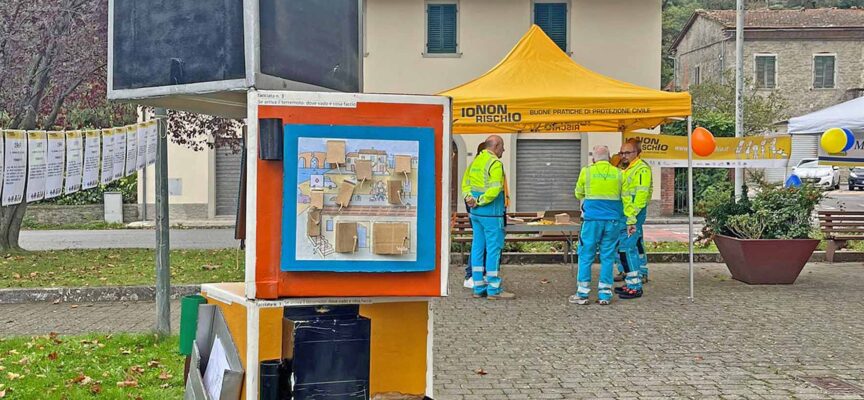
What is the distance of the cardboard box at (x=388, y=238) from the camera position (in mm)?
3746

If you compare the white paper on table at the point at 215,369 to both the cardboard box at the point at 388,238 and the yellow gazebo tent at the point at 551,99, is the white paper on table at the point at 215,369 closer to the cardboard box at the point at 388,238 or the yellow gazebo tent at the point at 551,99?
the cardboard box at the point at 388,238

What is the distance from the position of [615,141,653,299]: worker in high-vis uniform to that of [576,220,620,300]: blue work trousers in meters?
0.31

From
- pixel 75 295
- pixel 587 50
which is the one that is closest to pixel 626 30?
pixel 587 50

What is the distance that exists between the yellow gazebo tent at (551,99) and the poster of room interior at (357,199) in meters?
5.68

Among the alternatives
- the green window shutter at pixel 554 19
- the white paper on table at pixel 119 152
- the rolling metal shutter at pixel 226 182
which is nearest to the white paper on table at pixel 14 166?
the white paper on table at pixel 119 152

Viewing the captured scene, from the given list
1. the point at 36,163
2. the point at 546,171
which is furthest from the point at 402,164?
the point at 546,171

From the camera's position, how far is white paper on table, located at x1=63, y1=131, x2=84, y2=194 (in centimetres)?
1195

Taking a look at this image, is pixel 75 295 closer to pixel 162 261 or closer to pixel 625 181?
pixel 162 261

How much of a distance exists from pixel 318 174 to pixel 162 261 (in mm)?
3640

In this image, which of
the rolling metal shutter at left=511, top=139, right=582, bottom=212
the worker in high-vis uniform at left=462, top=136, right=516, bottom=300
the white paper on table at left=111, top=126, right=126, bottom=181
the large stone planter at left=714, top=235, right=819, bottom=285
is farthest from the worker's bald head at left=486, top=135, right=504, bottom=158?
the rolling metal shutter at left=511, top=139, right=582, bottom=212

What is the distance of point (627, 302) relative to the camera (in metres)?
9.42

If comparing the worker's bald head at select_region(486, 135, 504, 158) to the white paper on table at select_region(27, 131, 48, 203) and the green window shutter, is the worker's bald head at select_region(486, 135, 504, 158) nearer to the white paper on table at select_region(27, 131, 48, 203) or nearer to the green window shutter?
the white paper on table at select_region(27, 131, 48, 203)

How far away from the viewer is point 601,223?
9.17 meters

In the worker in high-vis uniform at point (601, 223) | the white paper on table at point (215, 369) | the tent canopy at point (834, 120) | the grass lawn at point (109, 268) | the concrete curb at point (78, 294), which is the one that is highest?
the tent canopy at point (834, 120)
